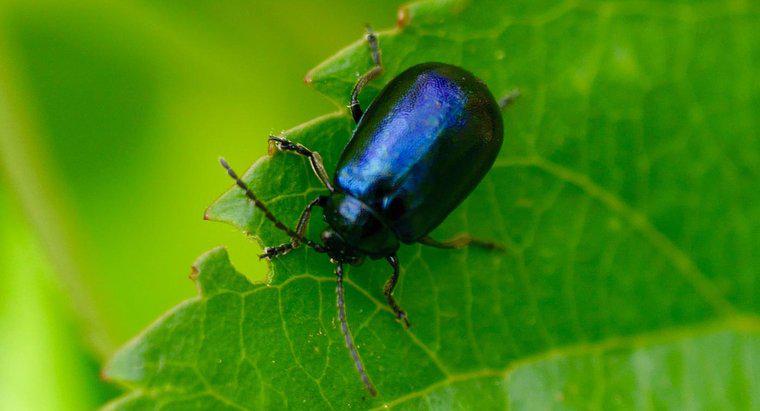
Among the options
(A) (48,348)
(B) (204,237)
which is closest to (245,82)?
(B) (204,237)

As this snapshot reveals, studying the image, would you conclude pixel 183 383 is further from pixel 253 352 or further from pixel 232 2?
pixel 232 2

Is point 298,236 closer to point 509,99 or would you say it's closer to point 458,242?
point 458,242

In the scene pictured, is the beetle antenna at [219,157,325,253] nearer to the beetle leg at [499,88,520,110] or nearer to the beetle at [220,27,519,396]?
the beetle at [220,27,519,396]

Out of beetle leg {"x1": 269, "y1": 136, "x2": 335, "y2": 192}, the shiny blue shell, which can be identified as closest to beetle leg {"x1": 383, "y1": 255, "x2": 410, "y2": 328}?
the shiny blue shell

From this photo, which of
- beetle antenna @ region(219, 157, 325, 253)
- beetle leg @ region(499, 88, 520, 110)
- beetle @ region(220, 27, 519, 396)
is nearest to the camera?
beetle antenna @ region(219, 157, 325, 253)

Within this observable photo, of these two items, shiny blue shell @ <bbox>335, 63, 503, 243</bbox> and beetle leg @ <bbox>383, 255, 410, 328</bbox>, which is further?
shiny blue shell @ <bbox>335, 63, 503, 243</bbox>

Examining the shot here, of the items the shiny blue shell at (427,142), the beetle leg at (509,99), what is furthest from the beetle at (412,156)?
the beetle leg at (509,99)
